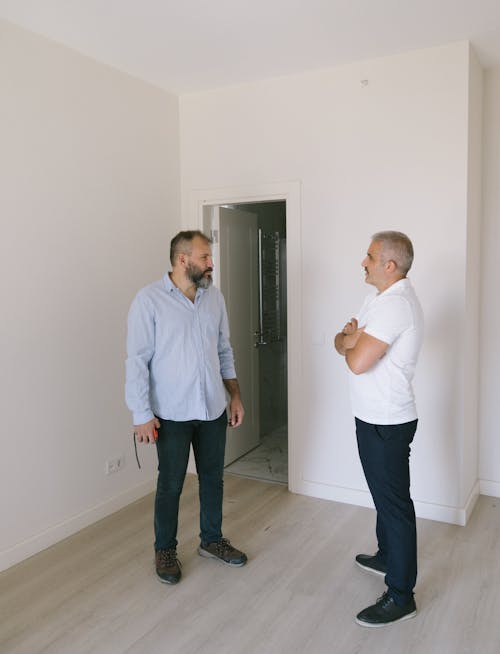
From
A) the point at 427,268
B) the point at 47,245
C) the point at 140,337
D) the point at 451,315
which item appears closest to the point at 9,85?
the point at 47,245

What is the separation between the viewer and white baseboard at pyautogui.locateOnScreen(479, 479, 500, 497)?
11.9 ft

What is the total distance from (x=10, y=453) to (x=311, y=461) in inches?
72.5

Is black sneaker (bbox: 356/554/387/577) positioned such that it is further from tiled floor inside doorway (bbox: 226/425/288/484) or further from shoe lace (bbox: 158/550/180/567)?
tiled floor inside doorway (bbox: 226/425/288/484)

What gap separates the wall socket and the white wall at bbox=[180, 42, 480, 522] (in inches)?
44.4

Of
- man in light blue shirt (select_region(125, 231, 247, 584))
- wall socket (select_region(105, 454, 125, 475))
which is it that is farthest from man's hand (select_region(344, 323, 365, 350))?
wall socket (select_region(105, 454, 125, 475))

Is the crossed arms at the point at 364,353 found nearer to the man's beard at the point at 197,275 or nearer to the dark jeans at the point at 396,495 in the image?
the dark jeans at the point at 396,495

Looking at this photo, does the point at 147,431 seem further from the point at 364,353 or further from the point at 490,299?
the point at 490,299

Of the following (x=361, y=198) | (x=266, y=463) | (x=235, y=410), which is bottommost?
(x=266, y=463)

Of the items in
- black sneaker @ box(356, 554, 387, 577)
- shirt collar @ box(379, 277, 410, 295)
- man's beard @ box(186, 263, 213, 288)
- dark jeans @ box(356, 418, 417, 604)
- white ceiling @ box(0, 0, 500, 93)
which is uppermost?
white ceiling @ box(0, 0, 500, 93)

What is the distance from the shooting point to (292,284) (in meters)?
3.60

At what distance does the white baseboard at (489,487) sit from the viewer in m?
3.64

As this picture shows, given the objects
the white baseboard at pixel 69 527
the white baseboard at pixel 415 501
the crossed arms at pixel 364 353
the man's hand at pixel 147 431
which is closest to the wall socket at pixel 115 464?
the white baseboard at pixel 69 527

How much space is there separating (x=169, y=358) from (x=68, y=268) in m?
0.94

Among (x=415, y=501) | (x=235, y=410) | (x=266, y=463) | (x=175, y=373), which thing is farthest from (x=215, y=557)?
(x=266, y=463)
